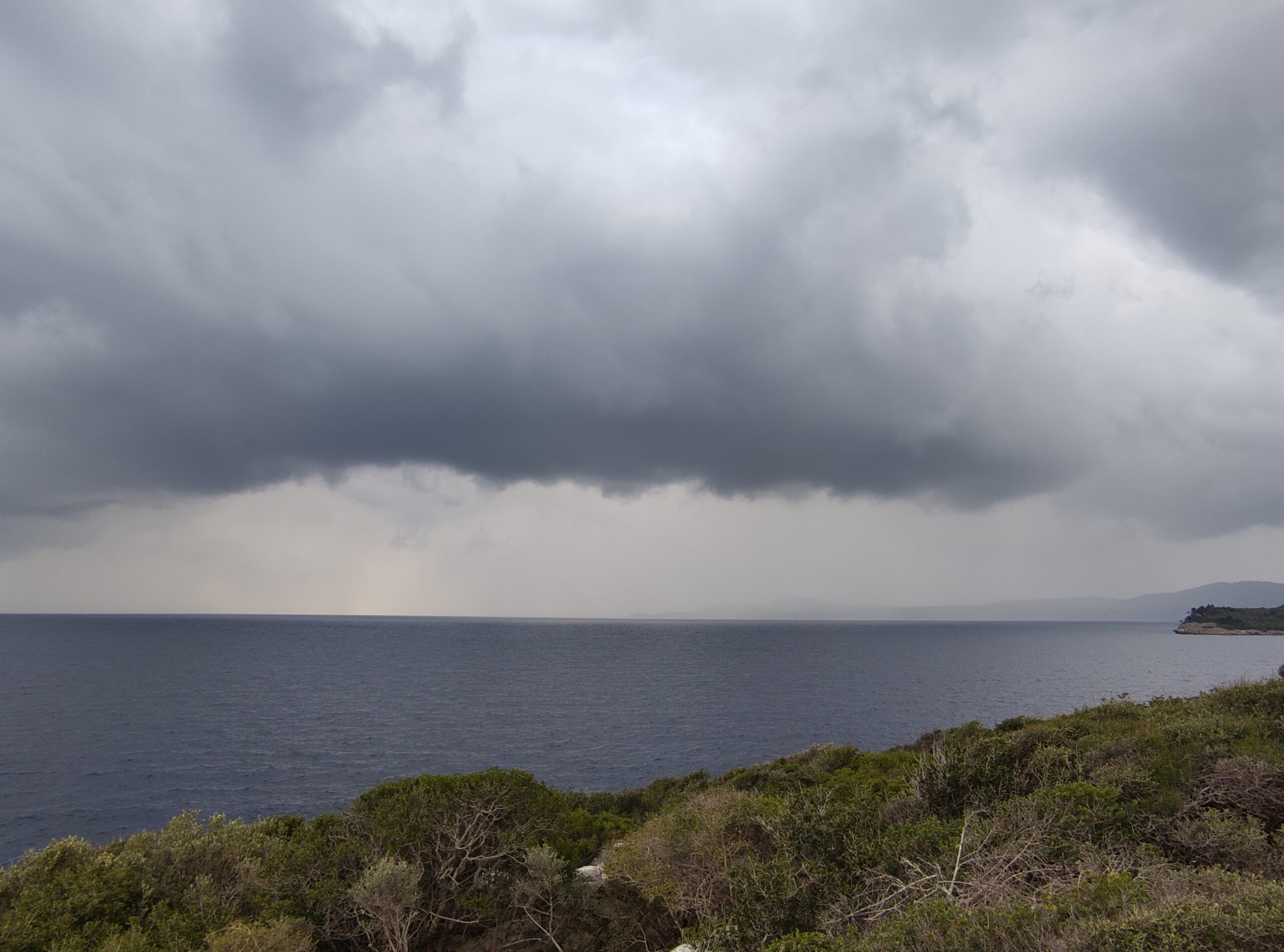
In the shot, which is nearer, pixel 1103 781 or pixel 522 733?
pixel 1103 781

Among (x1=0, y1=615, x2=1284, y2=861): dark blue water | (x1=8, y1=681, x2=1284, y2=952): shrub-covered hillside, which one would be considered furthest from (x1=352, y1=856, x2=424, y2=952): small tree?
(x1=0, y1=615, x2=1284, y2=861): dark blue water

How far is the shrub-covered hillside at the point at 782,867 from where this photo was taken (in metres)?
8.34

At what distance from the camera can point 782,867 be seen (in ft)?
40.4

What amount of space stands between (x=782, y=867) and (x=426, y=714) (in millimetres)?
77253

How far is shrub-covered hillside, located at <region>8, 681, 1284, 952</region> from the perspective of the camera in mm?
8336

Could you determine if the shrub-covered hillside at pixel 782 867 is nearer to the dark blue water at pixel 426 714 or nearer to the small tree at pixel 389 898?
the small tree at pixel 389 898

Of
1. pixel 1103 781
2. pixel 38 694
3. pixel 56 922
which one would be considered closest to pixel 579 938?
pixel 56 922

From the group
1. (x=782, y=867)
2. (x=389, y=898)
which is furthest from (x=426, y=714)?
(x=782, y=867)

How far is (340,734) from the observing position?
6769 centimetres

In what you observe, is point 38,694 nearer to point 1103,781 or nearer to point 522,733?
point 522,733

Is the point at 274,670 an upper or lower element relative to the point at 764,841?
lower

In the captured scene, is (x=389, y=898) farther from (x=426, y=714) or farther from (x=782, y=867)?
(x=426, y=714)

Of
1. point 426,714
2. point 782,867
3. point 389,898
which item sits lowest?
point 426,714

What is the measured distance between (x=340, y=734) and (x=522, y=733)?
19849 mm
